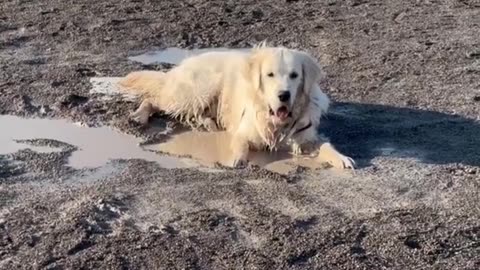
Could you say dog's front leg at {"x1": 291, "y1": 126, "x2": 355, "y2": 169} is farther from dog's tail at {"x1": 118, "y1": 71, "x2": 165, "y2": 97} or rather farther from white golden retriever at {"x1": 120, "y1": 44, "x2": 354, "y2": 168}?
dog's tail at {"x1": 118, "y1": 71, "x2": 165, "y2": 97}

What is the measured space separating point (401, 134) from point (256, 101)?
3.38 feet

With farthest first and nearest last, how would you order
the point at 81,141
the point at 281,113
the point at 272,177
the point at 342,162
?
1. the point at 81,141
2. the point at 281,113
3. the point at 342,162
4. the point at 272,177

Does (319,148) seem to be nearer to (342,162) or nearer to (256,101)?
(342,162)

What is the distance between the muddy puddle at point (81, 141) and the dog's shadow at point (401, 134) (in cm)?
116

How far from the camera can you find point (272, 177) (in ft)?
20.3

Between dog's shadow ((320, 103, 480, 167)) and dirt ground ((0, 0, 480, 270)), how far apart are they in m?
0.01

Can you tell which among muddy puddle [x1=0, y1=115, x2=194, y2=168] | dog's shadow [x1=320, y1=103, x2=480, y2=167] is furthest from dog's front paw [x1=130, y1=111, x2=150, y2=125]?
dog's shadow [x1=320, y1=103, x2=480, y2=167]

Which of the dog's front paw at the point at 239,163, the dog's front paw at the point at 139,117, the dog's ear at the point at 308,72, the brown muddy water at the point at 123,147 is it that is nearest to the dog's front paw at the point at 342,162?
the brown muddy water at the point at 123,147

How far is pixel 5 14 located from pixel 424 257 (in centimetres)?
686

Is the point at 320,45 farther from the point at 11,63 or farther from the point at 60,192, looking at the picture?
the point at 60,192

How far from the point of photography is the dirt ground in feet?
16.6

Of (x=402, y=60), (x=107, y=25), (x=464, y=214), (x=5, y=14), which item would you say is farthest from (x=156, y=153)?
(x=5, y=14)

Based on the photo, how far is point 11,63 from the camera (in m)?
8.71

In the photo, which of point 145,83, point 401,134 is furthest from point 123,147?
point 401,134
